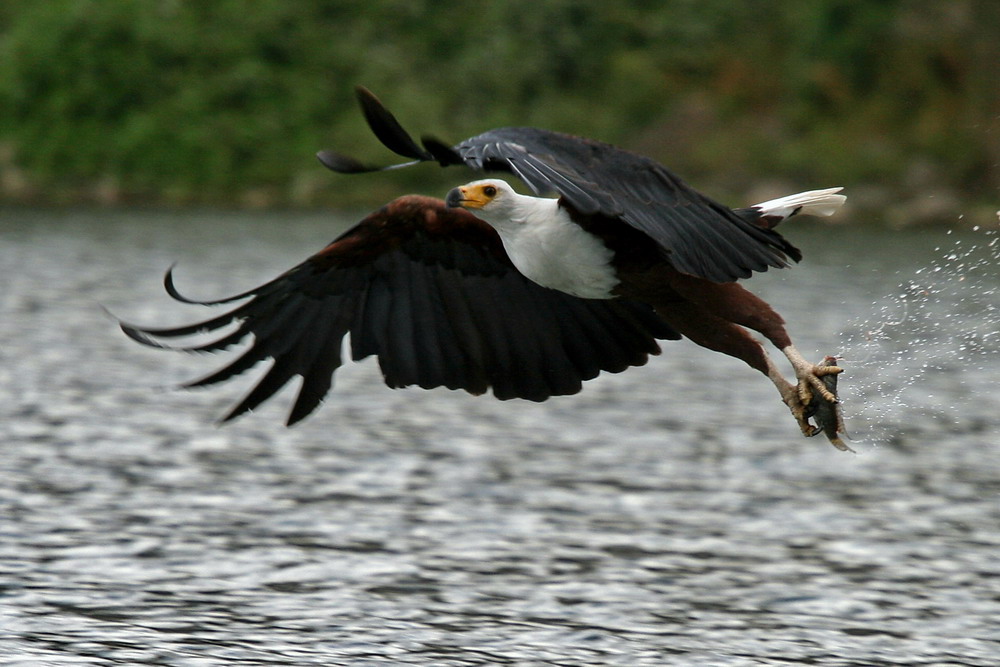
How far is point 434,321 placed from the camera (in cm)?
677

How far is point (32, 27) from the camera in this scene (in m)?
35.2

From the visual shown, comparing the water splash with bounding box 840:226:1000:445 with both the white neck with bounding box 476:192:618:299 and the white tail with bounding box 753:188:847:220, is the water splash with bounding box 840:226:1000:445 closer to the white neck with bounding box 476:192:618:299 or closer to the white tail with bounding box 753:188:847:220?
the white tail with bounding box 753:188:847:220

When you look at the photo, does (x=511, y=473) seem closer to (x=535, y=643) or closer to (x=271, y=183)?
(x=535, y=643)

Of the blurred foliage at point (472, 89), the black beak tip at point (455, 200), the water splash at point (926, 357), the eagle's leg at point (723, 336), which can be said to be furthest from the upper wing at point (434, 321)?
the blurred foliage at point (472, 89)

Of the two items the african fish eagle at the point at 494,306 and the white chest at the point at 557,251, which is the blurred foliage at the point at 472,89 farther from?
the white chest at the point at 557,251

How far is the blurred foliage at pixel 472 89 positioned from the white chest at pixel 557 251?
23.7 metres

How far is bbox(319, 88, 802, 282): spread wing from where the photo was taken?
465 cm

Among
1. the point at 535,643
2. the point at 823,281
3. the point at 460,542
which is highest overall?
the point at 823,281

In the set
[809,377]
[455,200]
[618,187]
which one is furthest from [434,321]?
[618,187]

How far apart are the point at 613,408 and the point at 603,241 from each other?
873 centimetres

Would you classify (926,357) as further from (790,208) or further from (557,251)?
(557,251)

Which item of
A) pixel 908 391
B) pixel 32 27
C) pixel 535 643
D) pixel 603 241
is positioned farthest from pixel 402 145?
pixel 32 27

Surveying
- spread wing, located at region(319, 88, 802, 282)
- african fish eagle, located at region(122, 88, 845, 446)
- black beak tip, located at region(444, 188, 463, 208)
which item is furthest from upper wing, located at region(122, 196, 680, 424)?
spread wing, located at region(319, 88, 802, 282)

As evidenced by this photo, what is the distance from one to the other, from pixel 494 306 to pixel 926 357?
11.5 metres
